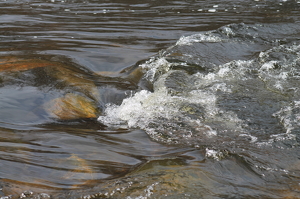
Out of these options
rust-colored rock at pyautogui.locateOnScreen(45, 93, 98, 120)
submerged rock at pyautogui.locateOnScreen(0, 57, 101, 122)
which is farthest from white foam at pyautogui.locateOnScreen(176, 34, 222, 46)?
rust-colored rock at pyautogui.locateOnScreen(45, 93, 98, 120)

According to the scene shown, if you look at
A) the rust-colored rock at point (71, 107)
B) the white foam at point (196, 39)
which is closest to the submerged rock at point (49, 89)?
the rust-colored rock at point (71, 107)

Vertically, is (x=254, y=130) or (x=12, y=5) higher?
(x=12, y=5)

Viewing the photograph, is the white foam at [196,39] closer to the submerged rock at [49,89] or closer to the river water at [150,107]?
the river water at [150,107]

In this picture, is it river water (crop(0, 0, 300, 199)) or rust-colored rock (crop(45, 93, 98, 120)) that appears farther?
rust-colored rock (crop(45, 93, 98, 120))

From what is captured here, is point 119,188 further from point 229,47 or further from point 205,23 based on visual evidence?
point 205,23

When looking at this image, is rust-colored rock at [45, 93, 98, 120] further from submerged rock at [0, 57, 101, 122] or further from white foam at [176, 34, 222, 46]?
white foam at [176, 34, 222, 46]

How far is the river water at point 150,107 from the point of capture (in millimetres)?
3129

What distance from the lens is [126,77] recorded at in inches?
233

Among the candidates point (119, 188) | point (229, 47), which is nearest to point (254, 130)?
point (119, 188)

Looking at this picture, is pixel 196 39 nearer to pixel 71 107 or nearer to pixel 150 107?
pixel 150 107

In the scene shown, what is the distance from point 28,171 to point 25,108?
1529 mm

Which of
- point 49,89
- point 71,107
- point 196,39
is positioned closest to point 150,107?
point 71,107

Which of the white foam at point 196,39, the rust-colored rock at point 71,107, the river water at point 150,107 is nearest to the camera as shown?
the river water at point 150,107

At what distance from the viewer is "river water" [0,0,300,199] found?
3129mm
